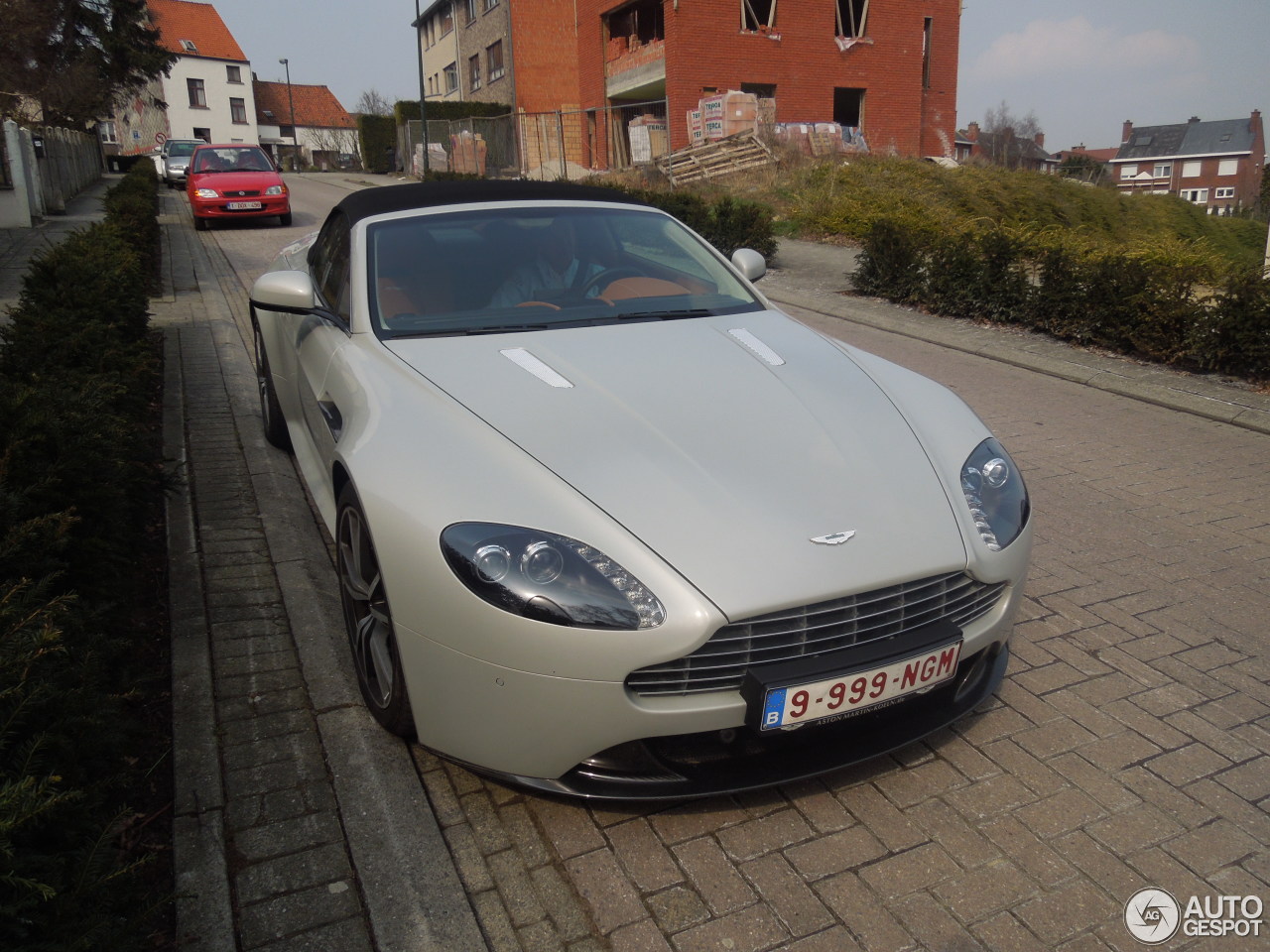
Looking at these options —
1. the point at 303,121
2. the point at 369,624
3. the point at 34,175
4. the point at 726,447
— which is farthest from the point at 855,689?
the point at 303,121

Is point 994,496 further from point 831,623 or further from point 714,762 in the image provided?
point 714,762

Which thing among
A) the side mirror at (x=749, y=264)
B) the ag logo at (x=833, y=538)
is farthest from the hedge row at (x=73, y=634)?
the side mirror at (x=749, y=264)

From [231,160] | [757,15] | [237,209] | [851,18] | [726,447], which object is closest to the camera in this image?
[726,447]

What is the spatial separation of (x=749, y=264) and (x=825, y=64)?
29.0m

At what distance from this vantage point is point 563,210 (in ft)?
14.1

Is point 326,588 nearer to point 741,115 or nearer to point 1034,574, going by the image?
point 1034,574

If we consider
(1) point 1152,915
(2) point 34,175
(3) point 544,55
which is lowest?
(1) point 1152,915

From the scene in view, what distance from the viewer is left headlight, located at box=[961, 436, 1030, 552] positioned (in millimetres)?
2742

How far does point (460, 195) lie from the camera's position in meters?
4.40

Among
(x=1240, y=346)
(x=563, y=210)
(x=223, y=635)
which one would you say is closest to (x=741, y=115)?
(x=1240, y=346)

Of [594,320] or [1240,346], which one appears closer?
[594,320]

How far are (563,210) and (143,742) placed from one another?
8.95ft

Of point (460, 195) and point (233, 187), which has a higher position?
point (233, 187)

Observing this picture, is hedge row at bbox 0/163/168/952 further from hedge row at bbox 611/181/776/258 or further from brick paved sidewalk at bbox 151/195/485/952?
hedge row at bbox 611/181/776/258
